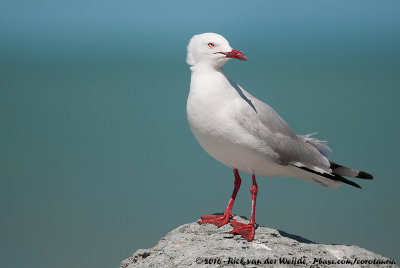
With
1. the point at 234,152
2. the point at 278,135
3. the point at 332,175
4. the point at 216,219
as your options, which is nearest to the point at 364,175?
the point at 332,175

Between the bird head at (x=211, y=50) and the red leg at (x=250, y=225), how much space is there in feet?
4.69

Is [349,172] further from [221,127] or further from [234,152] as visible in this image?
[221,127]

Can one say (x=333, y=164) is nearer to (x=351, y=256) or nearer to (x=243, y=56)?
(x=351, y=256)

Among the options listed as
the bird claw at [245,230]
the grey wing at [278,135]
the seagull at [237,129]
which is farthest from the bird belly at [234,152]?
the bird claw at [245,230]

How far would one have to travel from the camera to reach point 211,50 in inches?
227

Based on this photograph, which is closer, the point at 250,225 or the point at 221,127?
the point at 221,127

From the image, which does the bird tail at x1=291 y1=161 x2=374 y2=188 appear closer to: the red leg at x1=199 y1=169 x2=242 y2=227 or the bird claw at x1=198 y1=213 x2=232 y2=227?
the red leg at x1=199 y1=169 x2=242 y2=227

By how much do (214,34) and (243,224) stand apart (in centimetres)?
225

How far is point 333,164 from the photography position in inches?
249

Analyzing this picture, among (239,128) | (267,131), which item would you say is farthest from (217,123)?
(267,131)

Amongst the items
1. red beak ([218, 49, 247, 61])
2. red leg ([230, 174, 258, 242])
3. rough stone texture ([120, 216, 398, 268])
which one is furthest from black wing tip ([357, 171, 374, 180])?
red beak ([218, 49, 247, 61])

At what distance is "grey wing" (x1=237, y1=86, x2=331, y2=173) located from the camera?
18.7 feet

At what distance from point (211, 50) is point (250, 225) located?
2.08 m

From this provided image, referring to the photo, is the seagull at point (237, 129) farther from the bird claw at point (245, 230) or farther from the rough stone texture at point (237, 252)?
the rough stone texture at point (237, 252)
